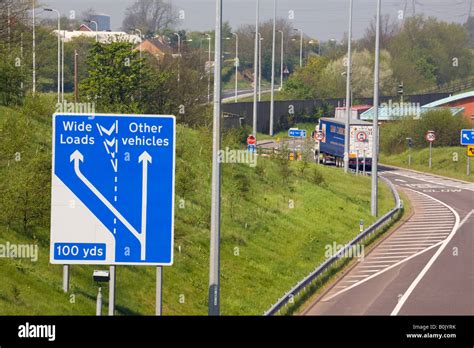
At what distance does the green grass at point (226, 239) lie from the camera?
21719 millimetres

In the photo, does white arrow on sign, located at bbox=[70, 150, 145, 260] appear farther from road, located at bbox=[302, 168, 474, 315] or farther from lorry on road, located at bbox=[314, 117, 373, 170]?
lorry on road, located at bbox=[314, 117, 373, 170]

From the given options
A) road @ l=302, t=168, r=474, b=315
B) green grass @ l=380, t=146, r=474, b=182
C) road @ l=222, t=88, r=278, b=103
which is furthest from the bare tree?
road @ l=302, t=168, r=474, b=315

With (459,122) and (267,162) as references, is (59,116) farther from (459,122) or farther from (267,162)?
(459,122)

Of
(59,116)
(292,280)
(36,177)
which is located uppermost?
(59,116)

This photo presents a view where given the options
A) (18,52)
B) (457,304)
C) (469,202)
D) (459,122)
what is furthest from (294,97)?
(457,304)

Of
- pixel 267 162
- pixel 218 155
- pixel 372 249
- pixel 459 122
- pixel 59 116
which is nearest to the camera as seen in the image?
pixel 59 116

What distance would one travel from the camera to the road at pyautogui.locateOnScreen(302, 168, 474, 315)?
2478 centimetres

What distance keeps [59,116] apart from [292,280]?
58.9 feet

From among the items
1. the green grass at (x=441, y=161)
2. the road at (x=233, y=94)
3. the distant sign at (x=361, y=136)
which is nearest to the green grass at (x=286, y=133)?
the green grass at (x=441, y=161)

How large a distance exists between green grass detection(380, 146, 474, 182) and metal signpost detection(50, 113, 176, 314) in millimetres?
56963

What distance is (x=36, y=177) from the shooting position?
25.0 m

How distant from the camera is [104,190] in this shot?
40.3ft

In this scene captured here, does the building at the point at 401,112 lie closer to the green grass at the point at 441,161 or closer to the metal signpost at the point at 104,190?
the green grass at the point at 441,161

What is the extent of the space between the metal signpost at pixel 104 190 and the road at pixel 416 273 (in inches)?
490
